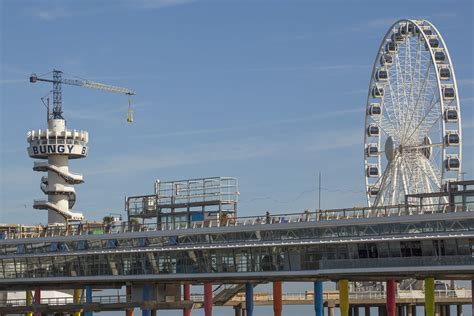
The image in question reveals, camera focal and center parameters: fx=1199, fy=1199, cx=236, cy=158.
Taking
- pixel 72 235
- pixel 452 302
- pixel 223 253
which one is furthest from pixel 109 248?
pixel 452 302

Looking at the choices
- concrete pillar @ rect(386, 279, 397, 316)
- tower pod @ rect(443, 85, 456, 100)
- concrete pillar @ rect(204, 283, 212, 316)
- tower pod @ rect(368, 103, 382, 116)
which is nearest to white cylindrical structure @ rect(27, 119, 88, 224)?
tower pod @ rect(368, 103, 382, 116)

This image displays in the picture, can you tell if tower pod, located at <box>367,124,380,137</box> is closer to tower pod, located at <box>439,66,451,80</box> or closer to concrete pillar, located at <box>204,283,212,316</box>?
tower pod, located at <box>439,66,451,80</box>

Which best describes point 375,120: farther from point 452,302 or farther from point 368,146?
point 452,302

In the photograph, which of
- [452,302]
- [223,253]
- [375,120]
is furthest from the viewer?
[452,302]

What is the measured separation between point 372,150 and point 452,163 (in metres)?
15.0

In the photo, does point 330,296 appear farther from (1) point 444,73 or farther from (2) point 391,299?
(2) point 391,299

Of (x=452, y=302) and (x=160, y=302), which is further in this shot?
(x=452, y=302)

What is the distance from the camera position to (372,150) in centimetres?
11956

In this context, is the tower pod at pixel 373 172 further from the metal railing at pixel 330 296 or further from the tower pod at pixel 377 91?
the metal railing at pixel 330 296

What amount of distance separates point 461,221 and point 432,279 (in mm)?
6817

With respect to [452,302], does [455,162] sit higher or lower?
higher

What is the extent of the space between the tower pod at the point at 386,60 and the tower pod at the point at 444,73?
988 cm

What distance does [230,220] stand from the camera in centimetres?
9644

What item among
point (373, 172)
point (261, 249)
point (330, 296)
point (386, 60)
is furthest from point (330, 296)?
point (261, 249)
